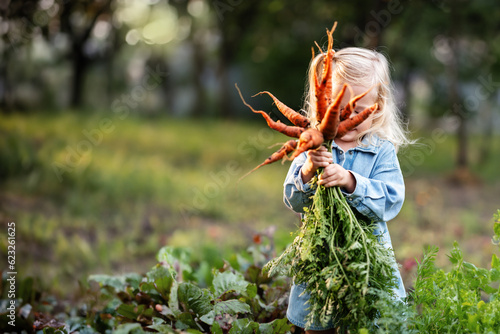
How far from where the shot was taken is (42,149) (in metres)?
7.20

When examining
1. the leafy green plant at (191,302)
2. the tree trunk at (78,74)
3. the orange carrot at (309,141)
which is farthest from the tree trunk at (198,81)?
the orange carrot at (309,141)

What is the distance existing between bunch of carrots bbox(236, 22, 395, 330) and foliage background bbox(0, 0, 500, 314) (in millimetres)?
1165

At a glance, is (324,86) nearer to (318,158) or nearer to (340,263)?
(318,158)

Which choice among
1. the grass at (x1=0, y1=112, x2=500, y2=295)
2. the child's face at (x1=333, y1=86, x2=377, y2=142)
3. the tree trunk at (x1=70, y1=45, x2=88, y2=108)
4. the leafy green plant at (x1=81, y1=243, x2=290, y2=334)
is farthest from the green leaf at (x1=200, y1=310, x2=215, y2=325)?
the tree trunk at (x1=70, y1=45, x2=88, y2=108)

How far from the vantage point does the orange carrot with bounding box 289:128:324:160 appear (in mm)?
1625

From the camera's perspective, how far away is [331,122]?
1679 mm

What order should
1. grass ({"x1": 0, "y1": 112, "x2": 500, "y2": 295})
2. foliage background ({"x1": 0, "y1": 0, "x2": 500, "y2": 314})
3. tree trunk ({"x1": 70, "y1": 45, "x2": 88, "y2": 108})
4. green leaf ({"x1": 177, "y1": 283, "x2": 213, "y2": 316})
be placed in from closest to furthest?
green leaf ({"x1": 177, "y1": 283, "x2": 213, "y2": 316}), grass ({"x1": 0, "y1": 112, "x2": 500, "y2": 295}), foliage background ({"x1": 0, "y1": 0, "x2": 500, "y2": 314}), tree trunk ({"x1": 70, "y1": 45, "x2": 88, "y2": 108})

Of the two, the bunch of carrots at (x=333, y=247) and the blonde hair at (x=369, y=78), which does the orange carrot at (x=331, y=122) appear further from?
the blonde hair at (x=369, y=78)

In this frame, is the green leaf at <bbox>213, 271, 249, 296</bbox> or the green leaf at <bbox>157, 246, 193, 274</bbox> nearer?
the green leaf at <bbox>213, 271, 249, 296</bbox>

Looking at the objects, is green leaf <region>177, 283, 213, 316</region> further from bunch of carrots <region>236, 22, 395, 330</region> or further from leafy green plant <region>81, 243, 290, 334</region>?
bunch of carrots <region>236, 22, 395, 330</region>

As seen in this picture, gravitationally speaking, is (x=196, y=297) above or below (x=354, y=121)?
below

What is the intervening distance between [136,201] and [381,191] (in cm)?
550

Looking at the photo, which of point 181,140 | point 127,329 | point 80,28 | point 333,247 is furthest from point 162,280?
point 80,28

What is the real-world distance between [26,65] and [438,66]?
14.3 metres
